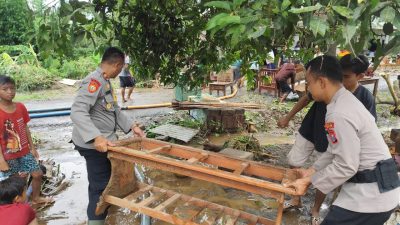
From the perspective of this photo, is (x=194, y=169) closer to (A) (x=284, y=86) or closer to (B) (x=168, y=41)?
(B) (x=168, y=41)

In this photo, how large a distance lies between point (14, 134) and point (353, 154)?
3.23 meters

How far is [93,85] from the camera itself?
2.91 meters

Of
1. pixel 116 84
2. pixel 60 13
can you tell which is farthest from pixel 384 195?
pixel 116 84

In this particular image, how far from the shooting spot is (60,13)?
101 inches

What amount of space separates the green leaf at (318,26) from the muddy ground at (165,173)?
2.77 metres

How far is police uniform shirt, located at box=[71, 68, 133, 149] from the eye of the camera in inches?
Answer: 111

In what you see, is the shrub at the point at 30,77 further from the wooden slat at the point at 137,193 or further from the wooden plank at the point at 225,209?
the wooden plank at the point at 225,209

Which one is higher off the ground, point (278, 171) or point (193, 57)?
point (193, 57)

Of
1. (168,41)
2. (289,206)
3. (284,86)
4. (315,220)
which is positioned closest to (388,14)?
(315,220)

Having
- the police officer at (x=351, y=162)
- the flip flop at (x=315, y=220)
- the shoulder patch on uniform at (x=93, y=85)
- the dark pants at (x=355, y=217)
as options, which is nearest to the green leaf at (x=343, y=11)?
the police officer at (x=351, y=162)

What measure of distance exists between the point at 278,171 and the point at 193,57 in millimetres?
2840

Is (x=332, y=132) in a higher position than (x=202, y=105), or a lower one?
higher

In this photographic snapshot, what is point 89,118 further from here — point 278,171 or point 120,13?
point 120,13

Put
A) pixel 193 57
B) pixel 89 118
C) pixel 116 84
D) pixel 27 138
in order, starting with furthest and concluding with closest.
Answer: pixel 116 84 < pixel 193 57 < pixel 27 138 < pixel 89 118
